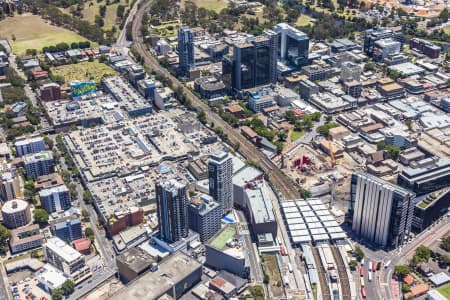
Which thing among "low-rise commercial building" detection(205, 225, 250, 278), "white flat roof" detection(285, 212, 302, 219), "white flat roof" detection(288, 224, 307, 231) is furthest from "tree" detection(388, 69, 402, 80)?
"low-rise commercial building" detection(205, 225, 250, 278)

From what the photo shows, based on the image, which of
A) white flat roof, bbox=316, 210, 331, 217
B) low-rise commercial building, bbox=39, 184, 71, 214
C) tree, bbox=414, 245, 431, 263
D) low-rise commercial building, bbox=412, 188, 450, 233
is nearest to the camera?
tree, bbox=414, 245, 431, 263

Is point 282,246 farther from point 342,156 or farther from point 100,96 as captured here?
point 100,96

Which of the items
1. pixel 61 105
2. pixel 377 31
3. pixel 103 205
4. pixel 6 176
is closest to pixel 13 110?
pixel 61 105

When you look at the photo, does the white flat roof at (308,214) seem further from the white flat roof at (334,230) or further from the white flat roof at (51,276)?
the white flat roof at (51,276)

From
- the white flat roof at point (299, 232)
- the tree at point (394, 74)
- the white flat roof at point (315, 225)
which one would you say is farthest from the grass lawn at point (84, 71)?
the white flat roof at point (315, 225)

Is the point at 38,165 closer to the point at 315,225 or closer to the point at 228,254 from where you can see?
the point at 228,254

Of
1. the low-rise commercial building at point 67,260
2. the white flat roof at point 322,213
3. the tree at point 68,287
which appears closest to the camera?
the tree at point 68,287

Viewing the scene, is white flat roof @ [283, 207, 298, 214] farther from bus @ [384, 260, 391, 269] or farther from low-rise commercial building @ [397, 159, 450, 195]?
low-rise commercial building @ [397, 159, 450, 195]
